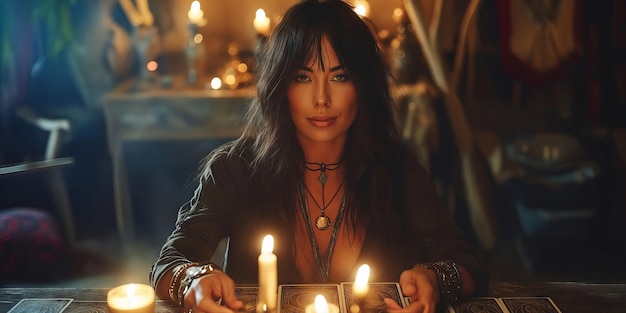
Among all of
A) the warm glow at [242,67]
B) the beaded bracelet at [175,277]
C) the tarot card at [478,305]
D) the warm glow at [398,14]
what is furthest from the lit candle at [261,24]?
the tarot card at [478,305]

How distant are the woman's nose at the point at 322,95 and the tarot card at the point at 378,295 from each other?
0.46 metres

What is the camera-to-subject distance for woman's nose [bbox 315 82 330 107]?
1659 mm

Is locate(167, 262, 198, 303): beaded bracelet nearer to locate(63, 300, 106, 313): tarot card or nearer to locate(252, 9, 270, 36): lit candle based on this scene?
locate(63, 300, 106, 313): tarot card

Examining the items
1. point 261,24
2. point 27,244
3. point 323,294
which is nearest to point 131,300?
point 323,294

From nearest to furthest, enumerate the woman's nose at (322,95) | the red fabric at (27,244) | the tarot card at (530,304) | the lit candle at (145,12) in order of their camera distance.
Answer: the tarot card at (530,304)
the woman's nose at (322,95)
the red fabric at (27,244)
the lit candle at (145,12)

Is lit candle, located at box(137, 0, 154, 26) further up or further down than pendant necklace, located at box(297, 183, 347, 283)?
further up

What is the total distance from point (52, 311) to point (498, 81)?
109 inches

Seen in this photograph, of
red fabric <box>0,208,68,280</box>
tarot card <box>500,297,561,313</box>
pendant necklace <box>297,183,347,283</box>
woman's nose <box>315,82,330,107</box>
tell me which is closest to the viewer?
tarot card <box>500,297,561,313</box>

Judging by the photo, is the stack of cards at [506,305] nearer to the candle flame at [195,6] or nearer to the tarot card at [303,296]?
the tarot card at [303,296]

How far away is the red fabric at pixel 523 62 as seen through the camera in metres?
3.44

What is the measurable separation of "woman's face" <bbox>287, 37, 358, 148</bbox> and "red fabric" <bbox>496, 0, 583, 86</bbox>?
2028mm

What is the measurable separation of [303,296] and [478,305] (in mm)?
374

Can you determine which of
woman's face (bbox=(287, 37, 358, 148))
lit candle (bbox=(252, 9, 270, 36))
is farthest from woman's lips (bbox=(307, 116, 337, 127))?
lit candle (bbox=(252, 9, 270, 36))

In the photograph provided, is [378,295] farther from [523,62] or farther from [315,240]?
[523,62]
